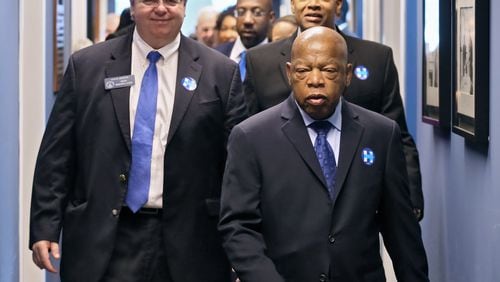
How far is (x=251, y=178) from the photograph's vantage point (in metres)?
3.63

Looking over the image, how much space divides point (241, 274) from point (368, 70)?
148 cm

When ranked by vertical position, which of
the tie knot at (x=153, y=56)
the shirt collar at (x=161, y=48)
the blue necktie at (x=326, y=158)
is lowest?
the blue necktie at (x=326, y=158)

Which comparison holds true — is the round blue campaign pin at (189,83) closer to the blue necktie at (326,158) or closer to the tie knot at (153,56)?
the tie knot at (153,56)

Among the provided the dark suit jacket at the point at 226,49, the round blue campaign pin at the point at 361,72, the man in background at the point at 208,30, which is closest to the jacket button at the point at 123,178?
the round blue campaign pin at the point at 361,72

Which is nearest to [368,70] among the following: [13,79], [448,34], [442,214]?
[448,34]

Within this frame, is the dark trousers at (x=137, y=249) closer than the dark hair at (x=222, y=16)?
Yes

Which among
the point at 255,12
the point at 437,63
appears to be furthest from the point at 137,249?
the point at 255,12

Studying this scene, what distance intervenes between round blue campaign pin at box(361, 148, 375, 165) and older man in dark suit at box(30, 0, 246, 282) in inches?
25.5

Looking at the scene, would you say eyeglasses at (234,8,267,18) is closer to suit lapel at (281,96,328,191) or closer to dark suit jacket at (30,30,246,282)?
dark suit jacket at (30,30,246,282)

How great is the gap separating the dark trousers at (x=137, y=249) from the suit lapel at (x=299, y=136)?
24.6 inches

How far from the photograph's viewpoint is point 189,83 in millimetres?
4105

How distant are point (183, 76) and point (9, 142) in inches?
63.9

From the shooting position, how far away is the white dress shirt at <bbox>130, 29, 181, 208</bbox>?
400 centimetres

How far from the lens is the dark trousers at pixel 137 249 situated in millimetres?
4012
